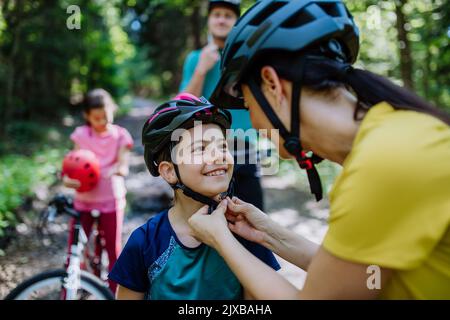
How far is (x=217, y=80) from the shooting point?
349 centimetres

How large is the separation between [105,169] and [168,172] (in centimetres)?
223

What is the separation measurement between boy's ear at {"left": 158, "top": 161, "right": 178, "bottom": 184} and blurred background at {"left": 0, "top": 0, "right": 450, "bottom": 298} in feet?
9.95

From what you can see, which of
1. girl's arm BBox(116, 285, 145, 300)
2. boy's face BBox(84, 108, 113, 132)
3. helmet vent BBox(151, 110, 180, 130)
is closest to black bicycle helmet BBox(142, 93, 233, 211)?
helmet vent BBox(151, 110, 180, 130)

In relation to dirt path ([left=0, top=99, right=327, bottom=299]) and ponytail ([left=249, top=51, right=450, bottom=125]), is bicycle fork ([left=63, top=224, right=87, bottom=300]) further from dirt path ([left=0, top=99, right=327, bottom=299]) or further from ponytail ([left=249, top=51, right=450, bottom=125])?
ponytail ([left=249, top=51, right=450, bottom=125])

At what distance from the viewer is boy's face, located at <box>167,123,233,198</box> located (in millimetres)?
2055

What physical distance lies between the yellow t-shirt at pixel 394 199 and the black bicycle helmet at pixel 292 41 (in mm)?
393

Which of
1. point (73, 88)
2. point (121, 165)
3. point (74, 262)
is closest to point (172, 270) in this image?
point (74, 262)

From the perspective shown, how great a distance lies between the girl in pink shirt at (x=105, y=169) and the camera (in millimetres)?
4137

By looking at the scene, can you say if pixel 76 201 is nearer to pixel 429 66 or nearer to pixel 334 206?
pixel 334 206

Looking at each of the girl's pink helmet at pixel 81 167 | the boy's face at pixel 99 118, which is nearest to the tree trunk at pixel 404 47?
the boy's face at pixel 99 118

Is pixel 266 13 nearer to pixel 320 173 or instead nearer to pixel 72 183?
pixel 72 183

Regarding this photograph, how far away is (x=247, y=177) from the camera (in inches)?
125
